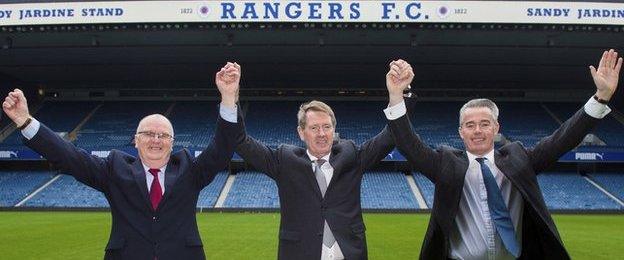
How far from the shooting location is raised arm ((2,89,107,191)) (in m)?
4.13

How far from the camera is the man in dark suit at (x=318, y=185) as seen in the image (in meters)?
4.30

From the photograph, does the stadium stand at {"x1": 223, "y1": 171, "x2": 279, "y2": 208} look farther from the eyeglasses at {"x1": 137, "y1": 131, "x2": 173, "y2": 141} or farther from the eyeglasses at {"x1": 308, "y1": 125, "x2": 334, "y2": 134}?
the eyeglasses at {"x1": 137, "y1": 131, "x2": 173, "y2": 141}

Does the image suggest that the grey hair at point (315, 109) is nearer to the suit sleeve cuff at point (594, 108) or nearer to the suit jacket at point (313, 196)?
the suit jacket at point (313, 196)

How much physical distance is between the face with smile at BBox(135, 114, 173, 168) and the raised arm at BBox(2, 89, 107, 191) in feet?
1.28

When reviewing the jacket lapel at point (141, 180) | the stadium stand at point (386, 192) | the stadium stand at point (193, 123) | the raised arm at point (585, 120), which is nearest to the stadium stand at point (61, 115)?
the stadium stand at point (193, 123)

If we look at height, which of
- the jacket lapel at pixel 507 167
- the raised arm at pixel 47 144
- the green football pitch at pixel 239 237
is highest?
the raised arm at pixel 47 144

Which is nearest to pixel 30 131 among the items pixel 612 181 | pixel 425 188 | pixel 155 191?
pixel 155 191

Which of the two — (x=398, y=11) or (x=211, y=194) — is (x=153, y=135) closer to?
(x=398, y=11)

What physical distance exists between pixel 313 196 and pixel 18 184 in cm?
3083

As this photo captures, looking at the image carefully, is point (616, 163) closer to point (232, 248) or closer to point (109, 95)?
point (232, 248)

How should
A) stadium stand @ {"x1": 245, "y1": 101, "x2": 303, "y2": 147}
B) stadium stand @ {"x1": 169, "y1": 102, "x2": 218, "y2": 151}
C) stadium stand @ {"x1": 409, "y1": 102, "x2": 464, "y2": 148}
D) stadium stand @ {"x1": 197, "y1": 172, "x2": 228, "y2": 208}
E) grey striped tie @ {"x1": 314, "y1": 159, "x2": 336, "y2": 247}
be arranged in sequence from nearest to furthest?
grey striped tie @ {"x1": 314, "y1": 159, "x2": 336, "y2": 247} < stadium stand @ {"x1": 197, "y1": 172, "x2": 228, "y2": 208} < stadium stand @ {"x1": 169, "y1": 102, "x2": 218, "y2": 151} < stadium stand @ {"x1": 409, "y1": 102, "x2": 464, "y2": 148} < stadium stand @ {"x1": 245, "y1": 101, "x2": 303, "y2": 147}

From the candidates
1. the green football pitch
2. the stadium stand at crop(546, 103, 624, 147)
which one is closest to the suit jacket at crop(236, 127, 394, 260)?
the green football pitch

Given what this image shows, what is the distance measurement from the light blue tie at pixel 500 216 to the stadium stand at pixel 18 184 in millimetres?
28984

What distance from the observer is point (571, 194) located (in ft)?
96.7
